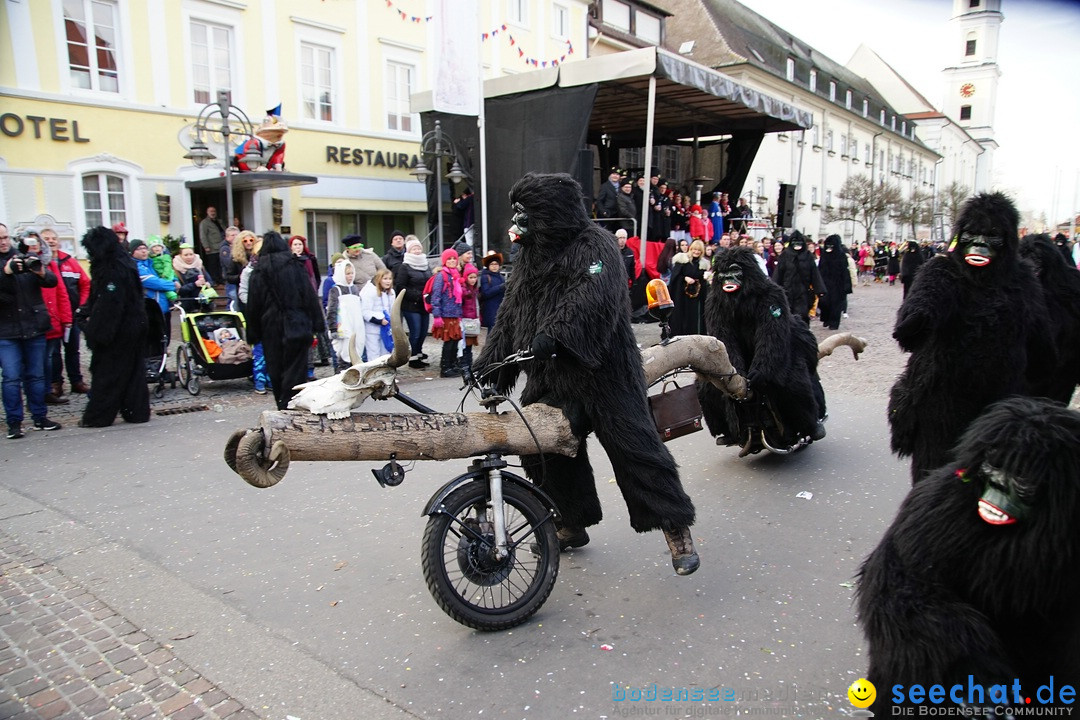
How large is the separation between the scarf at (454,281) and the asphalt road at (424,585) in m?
4.24

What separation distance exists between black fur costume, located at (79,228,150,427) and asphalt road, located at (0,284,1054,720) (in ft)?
2.88

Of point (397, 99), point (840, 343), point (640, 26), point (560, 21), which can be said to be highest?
point (640, 26)

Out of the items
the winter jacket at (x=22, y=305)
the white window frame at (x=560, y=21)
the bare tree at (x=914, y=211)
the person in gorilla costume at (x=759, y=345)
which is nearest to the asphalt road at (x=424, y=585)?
the person in gorilla costume at (x=759, y=345)

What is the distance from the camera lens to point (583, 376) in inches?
149

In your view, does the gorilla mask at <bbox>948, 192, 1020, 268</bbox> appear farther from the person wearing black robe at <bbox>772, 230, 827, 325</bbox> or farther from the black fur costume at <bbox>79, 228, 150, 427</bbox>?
the person wearing black robe at <bbox>772, 230, 827, 325</bbox>

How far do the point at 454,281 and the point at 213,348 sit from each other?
10.3ft

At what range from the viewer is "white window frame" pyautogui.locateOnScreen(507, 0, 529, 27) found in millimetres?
23391

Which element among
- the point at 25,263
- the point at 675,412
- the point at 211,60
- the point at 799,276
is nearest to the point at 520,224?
the point at 675,412

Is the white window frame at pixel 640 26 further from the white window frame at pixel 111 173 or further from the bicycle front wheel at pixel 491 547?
the bicycle front wheel at pixel 491 547

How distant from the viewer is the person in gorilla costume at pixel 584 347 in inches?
145

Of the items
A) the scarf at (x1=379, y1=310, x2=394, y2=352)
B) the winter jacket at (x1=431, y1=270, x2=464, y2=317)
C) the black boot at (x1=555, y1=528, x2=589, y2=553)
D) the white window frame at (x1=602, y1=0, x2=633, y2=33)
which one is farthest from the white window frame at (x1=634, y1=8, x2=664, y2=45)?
the black boot at (x1=555, y1=528, x2=589, y2=553)

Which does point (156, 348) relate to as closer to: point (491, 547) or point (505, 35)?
point (491, 547)

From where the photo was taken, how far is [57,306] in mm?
8305

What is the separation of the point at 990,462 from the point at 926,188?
215 ft
